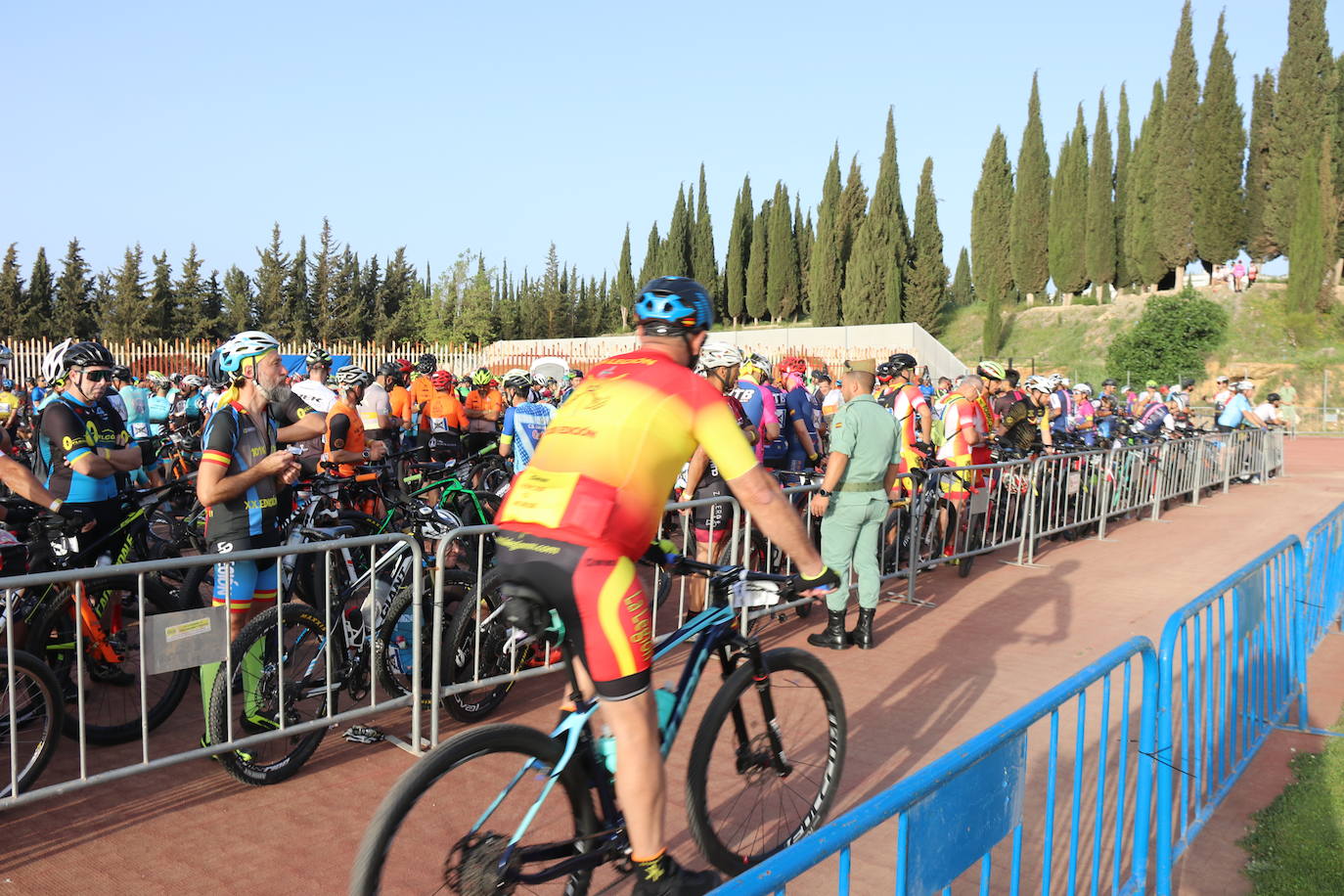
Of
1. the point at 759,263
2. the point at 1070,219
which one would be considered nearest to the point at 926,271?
the point at 1070,219

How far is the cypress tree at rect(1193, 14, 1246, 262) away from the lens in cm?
4603

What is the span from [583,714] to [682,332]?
4.01ft

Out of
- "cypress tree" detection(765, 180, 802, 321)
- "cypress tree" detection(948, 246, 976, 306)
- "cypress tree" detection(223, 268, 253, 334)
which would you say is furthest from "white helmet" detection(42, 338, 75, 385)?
"cypress tree" detection(948, 246, 976, 306)

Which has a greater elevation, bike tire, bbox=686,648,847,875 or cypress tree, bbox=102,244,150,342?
cypress tree, bbox=102,244,150,342

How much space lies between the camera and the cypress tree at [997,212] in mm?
55906

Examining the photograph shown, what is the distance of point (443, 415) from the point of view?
1296 cm

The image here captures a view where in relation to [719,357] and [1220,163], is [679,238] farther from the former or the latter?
[719,357]

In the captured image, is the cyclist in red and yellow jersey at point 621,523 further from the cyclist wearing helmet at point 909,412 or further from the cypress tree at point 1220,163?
the cypress tree at point 1220,163

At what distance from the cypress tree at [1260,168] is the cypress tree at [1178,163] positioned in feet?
8.55

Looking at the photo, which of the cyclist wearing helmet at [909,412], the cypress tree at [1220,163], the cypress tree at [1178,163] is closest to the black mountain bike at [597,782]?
the cyclist wearing helmet at [909,412]

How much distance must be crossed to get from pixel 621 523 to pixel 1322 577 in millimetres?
5642

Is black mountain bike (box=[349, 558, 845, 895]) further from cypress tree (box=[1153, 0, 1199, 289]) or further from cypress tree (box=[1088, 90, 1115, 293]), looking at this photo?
cypress tree (box=[1088, 90, 1115, 293])

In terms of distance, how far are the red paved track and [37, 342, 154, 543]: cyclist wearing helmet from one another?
4.05 feet

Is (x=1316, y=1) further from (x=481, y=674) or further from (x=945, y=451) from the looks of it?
(x=481, y=674)
